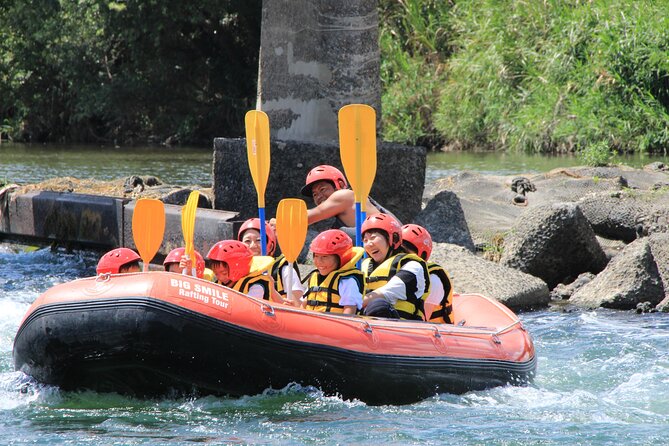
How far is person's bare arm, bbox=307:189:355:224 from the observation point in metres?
7.83

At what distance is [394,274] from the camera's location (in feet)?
21.4

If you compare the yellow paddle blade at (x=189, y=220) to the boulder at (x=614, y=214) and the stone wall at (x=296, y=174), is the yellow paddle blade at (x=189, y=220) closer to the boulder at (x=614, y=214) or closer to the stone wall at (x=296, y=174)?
the stone wall at (x=296, y=174)

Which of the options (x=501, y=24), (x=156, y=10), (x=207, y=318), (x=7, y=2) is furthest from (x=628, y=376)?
(x=156, y=10)

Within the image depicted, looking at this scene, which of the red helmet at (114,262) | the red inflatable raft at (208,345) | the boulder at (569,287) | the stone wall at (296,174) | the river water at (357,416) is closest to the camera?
the river water at (357,416)

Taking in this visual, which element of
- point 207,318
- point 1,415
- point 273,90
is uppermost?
point 273,90

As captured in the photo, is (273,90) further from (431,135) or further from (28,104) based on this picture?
(28,104)

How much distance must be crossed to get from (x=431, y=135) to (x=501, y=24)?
282 centimetres

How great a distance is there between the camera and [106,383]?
5.89 metres

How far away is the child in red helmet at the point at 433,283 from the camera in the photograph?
6.79m

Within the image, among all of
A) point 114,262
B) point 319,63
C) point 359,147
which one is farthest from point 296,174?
point 114,262

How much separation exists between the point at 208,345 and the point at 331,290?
0.91 meters

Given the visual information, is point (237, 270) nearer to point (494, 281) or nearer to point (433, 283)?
point (433, 283)

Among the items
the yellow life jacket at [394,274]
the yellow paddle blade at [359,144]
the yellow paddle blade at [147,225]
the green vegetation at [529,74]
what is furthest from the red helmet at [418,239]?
the green vegetation at [529,74]

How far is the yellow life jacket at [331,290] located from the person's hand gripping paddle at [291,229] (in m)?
0.21
